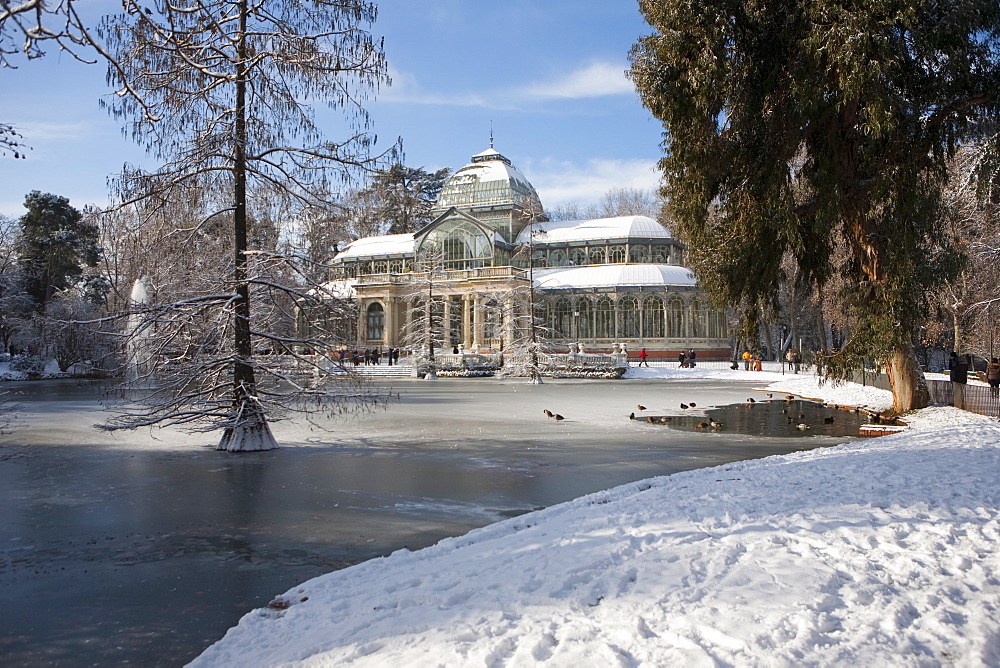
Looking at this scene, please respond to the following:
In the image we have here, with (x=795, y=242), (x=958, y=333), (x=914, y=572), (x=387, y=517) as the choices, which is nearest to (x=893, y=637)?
(x=914, y=572)

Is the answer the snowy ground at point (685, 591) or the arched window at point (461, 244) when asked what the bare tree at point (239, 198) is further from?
the arched window at point (461, 244)

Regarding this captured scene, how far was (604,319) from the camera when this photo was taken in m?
49.3

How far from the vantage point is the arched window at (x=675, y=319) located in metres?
47.5

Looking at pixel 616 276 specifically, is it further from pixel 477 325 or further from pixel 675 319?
pixel 477 325

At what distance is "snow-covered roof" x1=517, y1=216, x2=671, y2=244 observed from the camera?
5119 centimetres

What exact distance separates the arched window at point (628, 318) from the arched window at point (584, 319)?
79.9 inches

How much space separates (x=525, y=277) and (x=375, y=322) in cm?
1262

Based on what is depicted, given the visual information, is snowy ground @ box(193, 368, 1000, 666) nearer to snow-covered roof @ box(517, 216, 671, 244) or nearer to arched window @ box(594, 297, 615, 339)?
arched window @ box(594, 297, 615, 339)

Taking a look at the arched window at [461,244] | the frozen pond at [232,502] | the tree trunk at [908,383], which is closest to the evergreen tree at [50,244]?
the arched window at [461,244]

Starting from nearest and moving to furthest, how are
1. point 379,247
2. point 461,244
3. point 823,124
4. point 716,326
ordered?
1. point 823,124
2. point 716,326
3. point 461,244
4. point 379,247

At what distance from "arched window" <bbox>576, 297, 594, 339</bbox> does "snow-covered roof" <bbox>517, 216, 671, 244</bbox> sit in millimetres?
5260

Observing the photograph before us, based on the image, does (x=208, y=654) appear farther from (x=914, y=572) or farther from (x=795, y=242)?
(x=795, y=242)

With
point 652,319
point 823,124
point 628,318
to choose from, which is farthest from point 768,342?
point 823,124

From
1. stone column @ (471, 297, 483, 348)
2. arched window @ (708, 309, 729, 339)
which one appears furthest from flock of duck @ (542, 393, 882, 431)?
stone column @ (471, 297, 483, 348)
